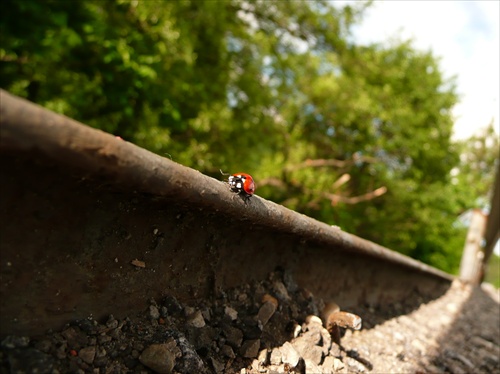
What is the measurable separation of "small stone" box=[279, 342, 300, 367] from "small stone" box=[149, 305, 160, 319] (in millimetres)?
659

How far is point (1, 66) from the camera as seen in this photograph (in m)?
7.37

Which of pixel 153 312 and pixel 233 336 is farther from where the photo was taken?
pixel 233 336

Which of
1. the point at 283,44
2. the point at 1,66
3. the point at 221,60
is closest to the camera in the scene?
the point at 1,66

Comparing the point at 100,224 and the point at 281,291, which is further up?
the point at 100,224

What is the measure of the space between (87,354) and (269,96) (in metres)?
14.0

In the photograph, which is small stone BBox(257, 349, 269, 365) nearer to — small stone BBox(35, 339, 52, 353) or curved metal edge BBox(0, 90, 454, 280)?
curved metal edge BBox(0, 90, 454, 280)

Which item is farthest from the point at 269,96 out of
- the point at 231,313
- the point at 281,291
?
the point at 231,313

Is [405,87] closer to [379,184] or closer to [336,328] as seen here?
[379,184]

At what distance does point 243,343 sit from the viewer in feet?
6.62

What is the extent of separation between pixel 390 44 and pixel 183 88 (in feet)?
49.4

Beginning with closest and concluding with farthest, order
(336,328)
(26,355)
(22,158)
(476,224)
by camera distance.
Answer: (22,158) → (26,355) → (336,328) → (476,224)

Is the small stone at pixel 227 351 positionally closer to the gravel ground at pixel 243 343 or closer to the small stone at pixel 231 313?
the gravel ground at pixel 243 343

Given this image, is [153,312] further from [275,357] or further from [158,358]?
[275,357]

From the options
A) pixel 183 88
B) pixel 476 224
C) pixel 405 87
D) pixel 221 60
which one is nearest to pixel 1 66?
pixel 183 88
